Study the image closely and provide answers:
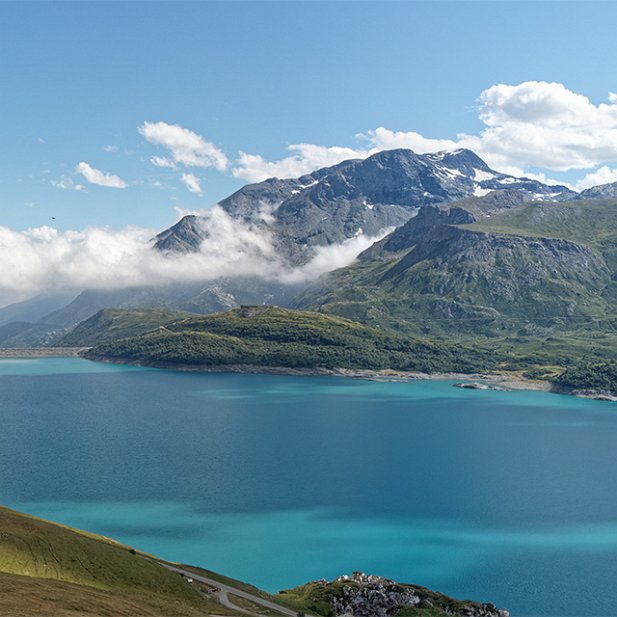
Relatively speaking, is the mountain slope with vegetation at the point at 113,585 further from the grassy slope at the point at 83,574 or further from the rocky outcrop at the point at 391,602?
the rocky outcrop at the point at 391,602

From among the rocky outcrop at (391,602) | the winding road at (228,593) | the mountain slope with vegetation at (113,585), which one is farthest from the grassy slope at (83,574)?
the rocky outcrop at (391,602)

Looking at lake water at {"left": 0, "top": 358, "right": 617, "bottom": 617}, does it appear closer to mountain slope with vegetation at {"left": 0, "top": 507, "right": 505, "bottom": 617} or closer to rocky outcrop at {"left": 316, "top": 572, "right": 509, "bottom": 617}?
rocky outcrop at {"left": 316, "top": 572, "right": 509, "bottom": 617}

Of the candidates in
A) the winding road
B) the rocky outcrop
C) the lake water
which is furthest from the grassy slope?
the lake water

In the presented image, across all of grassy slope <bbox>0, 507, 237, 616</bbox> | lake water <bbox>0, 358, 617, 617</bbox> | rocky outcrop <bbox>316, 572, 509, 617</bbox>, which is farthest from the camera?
lake water <bbox>0, 358, 617, 617</bbox>

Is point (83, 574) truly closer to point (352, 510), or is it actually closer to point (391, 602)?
point (391, 602)

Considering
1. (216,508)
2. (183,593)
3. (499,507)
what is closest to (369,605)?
(183,593)

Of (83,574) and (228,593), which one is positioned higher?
(83,574)

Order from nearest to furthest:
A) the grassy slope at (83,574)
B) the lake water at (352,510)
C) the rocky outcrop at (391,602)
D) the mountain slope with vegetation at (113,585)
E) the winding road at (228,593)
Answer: the mountain slope with vegetation at (113,585) → the grassy slope at (83,574) → the winding road at (228,593) → the rocky outcrop at (391,602) → the lake water at (352,510)

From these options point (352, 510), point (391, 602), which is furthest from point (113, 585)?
point (352, 510)
